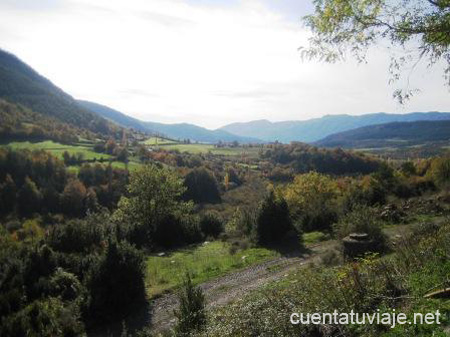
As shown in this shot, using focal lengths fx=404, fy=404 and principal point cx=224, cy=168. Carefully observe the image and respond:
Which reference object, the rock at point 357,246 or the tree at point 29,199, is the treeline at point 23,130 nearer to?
the tree at point 29,199

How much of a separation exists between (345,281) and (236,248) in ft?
49.2

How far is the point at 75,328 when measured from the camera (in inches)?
491

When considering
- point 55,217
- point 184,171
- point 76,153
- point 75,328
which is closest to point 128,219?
point 75,328

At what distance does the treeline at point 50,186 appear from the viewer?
8656cm

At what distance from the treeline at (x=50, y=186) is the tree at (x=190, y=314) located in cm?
6913

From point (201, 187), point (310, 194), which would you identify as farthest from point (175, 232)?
point (201, 187)

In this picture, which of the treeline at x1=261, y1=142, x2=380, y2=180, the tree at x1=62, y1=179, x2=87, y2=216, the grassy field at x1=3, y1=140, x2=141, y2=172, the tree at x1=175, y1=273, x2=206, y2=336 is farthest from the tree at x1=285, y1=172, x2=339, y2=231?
the grassy field at x1=3, y1=140, x2=141, y2=172

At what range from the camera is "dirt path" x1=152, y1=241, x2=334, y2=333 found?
550 inches

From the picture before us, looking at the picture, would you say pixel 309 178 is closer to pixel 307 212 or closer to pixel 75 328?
pixel 307 212

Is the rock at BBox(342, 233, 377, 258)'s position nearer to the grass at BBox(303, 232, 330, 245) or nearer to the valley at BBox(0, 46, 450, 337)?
the valley at BBox(0, 46, 450, 337)

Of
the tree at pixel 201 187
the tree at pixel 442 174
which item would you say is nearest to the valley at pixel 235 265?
the tree at pixel 442 174

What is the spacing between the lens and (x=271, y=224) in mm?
25094

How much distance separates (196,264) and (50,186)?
78077 millimetres

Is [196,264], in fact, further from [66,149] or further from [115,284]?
[66,149]
